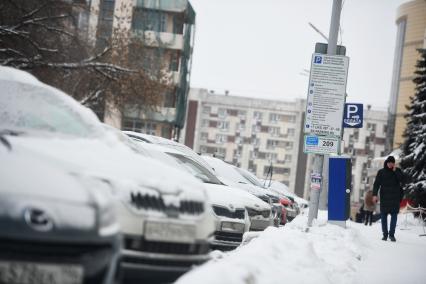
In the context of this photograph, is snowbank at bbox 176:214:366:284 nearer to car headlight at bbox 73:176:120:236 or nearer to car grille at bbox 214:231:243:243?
car grille at bbox 214:231:243:243

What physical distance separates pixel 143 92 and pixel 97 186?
58.9 ft

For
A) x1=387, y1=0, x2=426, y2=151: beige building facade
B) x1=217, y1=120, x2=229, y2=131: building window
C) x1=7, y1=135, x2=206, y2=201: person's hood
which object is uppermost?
x1=387, y1=0, x2=426, y2=151: beige building facade

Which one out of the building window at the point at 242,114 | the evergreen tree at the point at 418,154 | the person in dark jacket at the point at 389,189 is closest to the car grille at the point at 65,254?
the person in dark jacket at the point at 389,189

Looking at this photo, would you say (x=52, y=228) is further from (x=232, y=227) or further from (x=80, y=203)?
(x=232, y=227)

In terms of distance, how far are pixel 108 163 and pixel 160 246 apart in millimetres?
734

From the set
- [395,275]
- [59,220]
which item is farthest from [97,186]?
[395,275]

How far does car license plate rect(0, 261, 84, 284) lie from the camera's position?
9.50 feet

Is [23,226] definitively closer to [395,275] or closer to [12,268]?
[12,268]

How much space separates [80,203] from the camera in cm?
321

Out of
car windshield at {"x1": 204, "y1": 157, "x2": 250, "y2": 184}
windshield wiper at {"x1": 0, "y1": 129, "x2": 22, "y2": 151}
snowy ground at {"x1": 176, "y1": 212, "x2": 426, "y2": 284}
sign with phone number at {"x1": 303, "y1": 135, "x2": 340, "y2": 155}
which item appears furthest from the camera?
car windshield at {"x1": 204, "y1": 157, "x2": 250, "y2": 184}

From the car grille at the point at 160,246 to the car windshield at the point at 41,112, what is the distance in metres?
1.23

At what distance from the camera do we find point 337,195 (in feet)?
39.9

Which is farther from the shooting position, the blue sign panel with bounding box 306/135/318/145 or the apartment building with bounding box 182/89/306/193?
the apartment building with bounding box 182/89/306/193

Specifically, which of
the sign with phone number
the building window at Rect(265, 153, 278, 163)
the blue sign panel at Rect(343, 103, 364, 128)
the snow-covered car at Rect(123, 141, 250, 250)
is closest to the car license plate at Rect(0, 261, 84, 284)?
the snow-covered car at Rect(123, 141, 250, 250)
